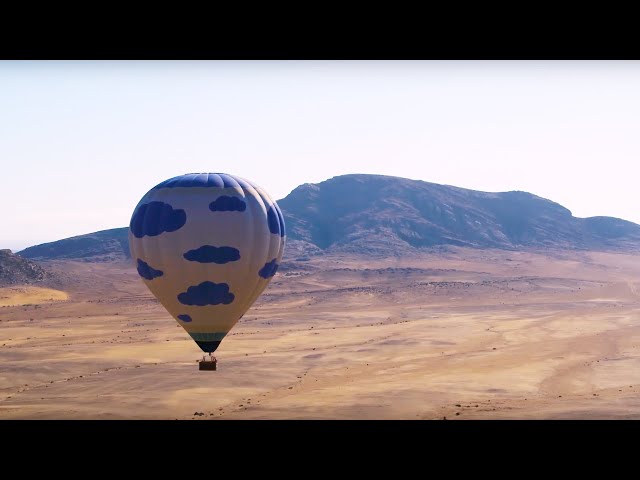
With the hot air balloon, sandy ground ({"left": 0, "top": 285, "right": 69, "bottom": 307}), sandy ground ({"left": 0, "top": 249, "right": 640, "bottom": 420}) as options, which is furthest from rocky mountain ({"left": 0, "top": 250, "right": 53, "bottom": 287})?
the hot air balloon

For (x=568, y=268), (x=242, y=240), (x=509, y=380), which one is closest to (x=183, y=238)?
Result: (x=242, y=240)

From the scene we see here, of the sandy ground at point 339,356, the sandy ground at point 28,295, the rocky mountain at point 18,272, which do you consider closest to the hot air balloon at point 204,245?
the sandy ground at point 339,356

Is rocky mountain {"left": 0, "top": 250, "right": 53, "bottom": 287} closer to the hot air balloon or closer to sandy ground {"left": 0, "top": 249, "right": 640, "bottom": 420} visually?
sandy ground {"left": 0, "top": 249, "right": 640, "bottom": 420}

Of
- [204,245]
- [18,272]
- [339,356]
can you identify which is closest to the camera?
[204,245]

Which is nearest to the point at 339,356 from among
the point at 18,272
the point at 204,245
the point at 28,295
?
the point at 204,245

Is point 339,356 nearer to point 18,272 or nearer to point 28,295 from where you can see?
point 28,295
